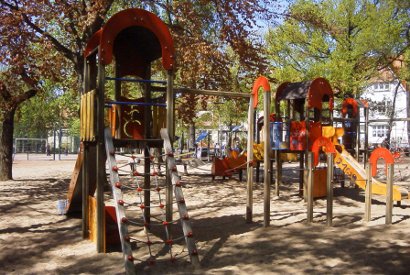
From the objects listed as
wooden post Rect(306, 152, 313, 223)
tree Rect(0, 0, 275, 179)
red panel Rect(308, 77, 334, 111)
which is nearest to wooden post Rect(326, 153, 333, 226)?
wooden post Rect(306, 152, 313, 223)

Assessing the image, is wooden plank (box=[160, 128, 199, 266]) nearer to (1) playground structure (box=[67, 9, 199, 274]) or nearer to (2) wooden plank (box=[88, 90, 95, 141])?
(1) playground structure (box=[67, 9, 199, 274])

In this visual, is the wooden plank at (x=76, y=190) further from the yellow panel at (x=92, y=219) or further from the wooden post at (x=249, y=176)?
the wooden post at (x=249, y=176)

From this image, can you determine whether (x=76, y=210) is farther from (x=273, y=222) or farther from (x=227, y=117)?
(x=227, y=117)

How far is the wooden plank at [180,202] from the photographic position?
636 cm

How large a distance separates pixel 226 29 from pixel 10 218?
30.3 feet

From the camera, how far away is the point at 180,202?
261 inches

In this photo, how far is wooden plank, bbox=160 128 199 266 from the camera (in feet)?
20.9

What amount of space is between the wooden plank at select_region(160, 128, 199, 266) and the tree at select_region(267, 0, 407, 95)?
19.1m

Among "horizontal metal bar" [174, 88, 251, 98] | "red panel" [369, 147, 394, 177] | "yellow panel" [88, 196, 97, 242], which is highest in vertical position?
"horizontal metal bar" [174, 88, 251, 98]

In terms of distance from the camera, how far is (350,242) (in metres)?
7.45

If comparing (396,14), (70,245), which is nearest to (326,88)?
(70,245)

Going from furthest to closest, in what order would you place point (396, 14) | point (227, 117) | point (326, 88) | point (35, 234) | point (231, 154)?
1. point (227, 117)
2. point (396, 14)
3. point (231, 154)
4. point (326, 88)
5. point (35, 234)

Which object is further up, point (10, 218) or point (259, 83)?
point (259, 83)

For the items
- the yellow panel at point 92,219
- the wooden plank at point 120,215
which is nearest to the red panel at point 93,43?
the wooden plank at point 120,215
